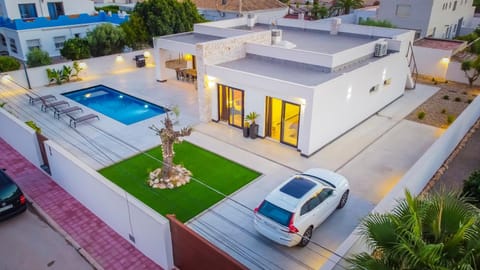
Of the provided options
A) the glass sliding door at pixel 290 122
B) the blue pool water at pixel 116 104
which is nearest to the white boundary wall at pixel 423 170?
the glass sliding door at pixel 290 122

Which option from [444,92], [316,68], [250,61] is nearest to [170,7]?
[250,61]

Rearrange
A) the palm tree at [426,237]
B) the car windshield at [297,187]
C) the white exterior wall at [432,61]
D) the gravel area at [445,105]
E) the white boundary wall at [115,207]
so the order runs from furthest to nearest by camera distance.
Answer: the white exterior wall at [432,61] < the gravel area at [445,105] < the car windshield at [297,187] < the white boundary wall at [115,207] < the palm tree at [426,237]

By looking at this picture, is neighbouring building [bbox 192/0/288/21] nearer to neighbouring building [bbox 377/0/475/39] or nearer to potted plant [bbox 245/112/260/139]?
neighbouring building [bbox 377/0/475/39]

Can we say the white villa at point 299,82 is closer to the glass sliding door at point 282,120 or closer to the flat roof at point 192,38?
the glass sliding door at point 282,120

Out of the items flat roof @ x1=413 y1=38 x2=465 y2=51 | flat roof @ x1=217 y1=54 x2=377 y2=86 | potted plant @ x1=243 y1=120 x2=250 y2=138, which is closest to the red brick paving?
potted plant @ x1=243 y1=120 x2=250 y2=138

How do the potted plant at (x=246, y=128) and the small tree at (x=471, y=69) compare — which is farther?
the small tree at (x=471, y=69)

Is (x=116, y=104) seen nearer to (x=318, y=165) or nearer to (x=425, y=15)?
(x=318, y=165)
